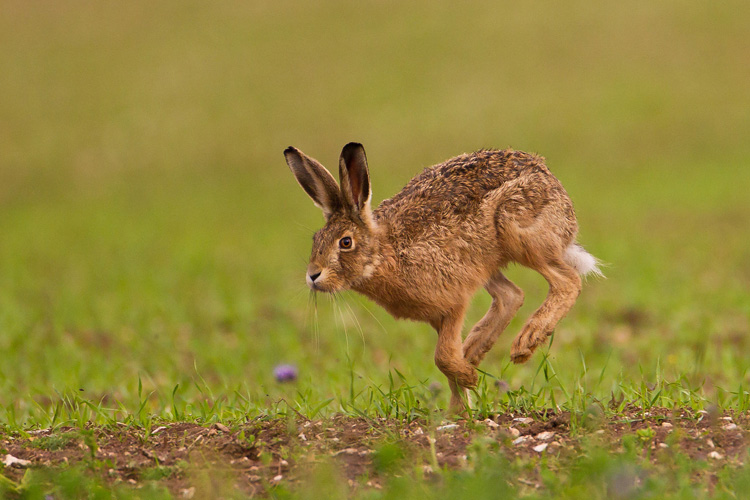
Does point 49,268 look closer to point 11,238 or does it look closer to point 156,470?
point 11,238

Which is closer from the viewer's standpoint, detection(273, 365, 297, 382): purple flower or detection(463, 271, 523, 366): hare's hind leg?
detection(273, 365, 297, 382): purple flower

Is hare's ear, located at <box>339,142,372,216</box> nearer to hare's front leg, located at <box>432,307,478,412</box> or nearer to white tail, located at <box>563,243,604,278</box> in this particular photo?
hare's front leg, located at <box>432,307,478,412</box>

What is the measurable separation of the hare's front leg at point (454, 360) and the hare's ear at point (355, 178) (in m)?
0.77

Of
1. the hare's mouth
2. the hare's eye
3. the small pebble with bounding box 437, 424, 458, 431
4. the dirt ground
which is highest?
the hare's eye

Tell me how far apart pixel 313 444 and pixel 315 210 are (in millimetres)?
14126

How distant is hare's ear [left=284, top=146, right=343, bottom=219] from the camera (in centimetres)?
486

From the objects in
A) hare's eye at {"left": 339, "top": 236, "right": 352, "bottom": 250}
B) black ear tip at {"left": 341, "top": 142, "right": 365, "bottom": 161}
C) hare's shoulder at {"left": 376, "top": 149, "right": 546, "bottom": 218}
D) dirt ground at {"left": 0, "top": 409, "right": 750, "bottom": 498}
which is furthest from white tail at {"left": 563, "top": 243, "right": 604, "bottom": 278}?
black ear tip at {"left": 341, "top": 142, "right": 365, "bottom": 161}

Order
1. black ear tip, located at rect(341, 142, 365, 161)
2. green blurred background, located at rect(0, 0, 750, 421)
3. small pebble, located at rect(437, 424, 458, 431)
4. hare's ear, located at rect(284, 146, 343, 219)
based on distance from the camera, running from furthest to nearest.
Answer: green blurred background, located at rect(0, 0, 750, 421)
hare's ear, located at rect(284, 146, 343, 219)
black ear tip, located at rect(341, 142, 365, 161)
small pebble, located at rect(437, 424, 458, 431)

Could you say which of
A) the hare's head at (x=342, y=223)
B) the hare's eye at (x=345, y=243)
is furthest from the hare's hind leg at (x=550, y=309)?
the hare's eye at (x=345, y=243)

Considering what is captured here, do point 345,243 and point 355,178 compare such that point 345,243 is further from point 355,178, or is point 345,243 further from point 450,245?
point 450,245

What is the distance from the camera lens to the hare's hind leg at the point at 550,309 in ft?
15.8

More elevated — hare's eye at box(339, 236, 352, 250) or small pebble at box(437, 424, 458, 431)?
hare's eye at box(339, 236, 352, 250)

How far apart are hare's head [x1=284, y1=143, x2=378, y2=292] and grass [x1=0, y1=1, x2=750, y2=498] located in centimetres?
35

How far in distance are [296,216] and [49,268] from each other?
5365 mm
